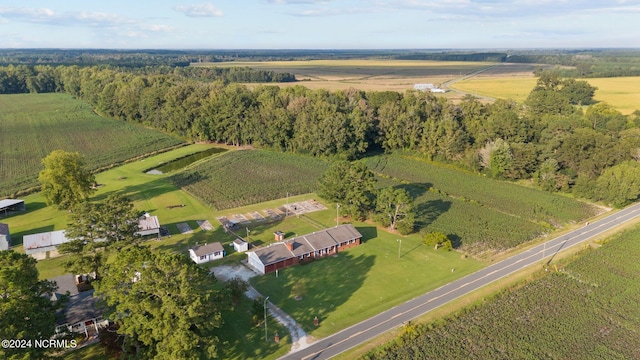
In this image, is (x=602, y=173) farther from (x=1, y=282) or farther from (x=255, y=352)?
(x=1, y=282)

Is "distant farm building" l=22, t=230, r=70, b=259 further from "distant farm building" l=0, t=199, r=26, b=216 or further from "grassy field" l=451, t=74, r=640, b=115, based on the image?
"grassy field" l=451, t=74, r=640, b=115

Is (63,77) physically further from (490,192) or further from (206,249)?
(490,192)

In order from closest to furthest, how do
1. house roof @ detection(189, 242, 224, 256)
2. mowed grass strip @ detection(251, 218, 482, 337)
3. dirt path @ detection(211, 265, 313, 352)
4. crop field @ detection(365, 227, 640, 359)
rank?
crop field @ detection(365, 227, 640, 359), dirt path @ detection(211, 265, 313, 352), mowed grass strip @ detection(251, 218, 482, 337), house roof @ detection(189, 242, 224, 256)

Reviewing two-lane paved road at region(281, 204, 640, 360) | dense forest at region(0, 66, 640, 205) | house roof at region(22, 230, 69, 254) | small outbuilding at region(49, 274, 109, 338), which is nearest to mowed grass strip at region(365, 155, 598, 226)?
dense forest at region(0, 66, 640, 205)

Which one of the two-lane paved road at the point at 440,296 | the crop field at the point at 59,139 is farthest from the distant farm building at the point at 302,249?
the crop field at the point at 59,139

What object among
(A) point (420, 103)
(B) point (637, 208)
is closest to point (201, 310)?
(B) point (637, 208)

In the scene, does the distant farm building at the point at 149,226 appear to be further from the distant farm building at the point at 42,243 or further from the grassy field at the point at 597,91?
the grassy field at the point at 597,91
